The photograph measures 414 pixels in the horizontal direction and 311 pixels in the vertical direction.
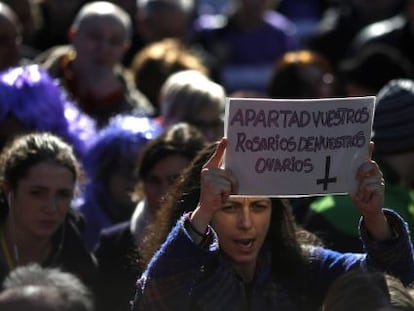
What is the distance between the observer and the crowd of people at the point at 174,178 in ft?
13.0

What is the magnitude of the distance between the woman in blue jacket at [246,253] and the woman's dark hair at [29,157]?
0.81 metres

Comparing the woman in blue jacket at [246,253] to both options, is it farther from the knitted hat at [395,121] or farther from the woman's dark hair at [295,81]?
the woman's dark hair at [295,81]

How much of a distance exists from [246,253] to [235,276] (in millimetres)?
81

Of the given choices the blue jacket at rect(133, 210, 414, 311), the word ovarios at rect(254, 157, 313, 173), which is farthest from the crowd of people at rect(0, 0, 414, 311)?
the word ovarios at rect(254, 157, 313, 173)

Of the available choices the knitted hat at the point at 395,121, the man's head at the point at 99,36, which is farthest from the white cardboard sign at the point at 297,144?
the man's head at the point at 99,36

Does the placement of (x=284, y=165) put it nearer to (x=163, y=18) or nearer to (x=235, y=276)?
(x=235, y=276)

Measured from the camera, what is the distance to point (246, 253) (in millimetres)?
4277

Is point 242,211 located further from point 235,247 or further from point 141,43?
point 141,43

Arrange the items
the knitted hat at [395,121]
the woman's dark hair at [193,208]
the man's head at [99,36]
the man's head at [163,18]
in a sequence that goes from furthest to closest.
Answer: the man's head at [163,18], the man's head at [99,36], the knitted hat at [395,121], the woman's dark hair at [193,208]

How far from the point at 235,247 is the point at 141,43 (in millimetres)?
5238

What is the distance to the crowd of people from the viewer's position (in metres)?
3.97

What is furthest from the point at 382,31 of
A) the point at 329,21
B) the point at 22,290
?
the point at 22,290

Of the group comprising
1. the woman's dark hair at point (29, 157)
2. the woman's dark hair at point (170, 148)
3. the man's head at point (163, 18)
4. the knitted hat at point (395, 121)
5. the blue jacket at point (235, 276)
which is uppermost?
the man's head at point (163, 18)

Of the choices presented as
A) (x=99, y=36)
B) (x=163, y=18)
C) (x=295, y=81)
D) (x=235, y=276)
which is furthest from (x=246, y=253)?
(x=163, y=18)
